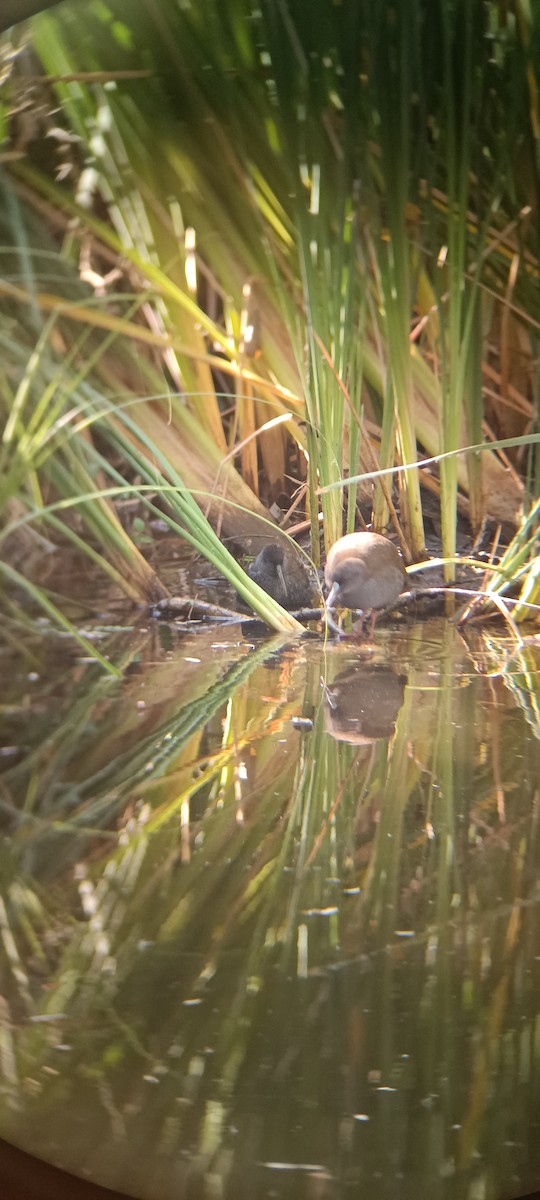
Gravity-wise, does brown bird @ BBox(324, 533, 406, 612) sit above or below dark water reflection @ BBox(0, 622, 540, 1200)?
above

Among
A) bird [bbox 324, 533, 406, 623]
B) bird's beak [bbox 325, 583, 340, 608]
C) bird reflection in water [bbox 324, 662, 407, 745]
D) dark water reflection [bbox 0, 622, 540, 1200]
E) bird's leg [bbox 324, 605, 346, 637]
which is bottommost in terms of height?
dark water reflection [bbox 0, 622, 540, 1200]

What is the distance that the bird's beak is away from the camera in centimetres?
41

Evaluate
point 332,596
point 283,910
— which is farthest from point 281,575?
point 283,910

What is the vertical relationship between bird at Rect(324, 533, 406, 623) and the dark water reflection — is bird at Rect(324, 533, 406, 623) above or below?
above

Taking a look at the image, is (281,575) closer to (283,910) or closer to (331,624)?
(331,624)

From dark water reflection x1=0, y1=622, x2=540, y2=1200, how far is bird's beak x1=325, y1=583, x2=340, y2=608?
23mm

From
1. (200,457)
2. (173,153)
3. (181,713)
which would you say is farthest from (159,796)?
(173,153)

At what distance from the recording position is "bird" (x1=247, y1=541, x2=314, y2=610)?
0.41 meters

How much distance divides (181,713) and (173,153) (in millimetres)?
234

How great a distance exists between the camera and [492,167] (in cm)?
41

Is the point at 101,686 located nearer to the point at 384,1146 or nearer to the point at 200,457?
the point at 200,457

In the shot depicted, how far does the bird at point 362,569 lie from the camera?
15.9 inches

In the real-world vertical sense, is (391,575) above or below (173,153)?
below

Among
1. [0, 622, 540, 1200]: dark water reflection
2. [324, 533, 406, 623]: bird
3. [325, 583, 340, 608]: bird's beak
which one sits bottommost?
[0, 622, 540, 1200]: dark water reflection
